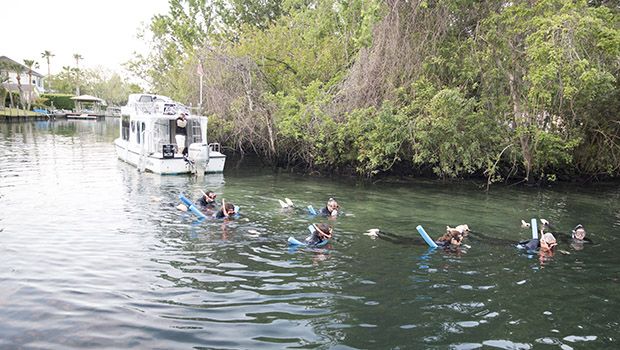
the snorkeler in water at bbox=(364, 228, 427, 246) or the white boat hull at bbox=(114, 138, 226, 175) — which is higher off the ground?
the white boat hull at bbox=(114, 138, 226, 175)

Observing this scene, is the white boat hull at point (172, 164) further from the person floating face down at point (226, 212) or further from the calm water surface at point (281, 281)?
the person floating face down at point (226, 212)

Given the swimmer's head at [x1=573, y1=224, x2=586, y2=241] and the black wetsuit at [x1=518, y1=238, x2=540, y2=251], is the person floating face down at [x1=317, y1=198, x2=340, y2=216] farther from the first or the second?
the swimmer's head at [x1=573, y1=224, x2=586, y2=241]

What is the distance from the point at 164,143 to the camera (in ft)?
70.6

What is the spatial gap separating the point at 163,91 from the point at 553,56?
1149 inches

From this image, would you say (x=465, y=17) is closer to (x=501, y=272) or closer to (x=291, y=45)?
(x=291, y=45)

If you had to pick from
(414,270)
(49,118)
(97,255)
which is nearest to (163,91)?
(97,255)

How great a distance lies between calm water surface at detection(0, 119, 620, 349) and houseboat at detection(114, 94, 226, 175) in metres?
5.63

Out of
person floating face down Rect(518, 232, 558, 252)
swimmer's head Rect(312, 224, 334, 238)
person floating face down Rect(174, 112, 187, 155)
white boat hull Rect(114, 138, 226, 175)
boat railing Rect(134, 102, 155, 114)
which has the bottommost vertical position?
person floating face down Rect(518, 232, 558, 252)

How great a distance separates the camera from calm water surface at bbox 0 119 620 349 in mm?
5387

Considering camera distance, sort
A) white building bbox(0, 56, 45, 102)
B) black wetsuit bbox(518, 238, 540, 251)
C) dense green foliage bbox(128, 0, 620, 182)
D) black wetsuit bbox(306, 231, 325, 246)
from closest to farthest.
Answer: black wetsuit bbox(306, 231, 325, 246)
black wetsuit bbox(518, 238, 540, 251)
dense green foliage bbox(128, 0, 620, 182)
white building bbox(0, 56, 45, 102)

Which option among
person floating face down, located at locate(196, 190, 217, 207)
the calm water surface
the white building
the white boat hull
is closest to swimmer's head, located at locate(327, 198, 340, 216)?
the calm water surface

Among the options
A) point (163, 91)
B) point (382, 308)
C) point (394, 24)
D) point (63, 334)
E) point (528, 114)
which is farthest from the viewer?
point (163, 91)

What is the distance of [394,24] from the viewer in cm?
1794

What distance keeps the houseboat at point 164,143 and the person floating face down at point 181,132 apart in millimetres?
293
